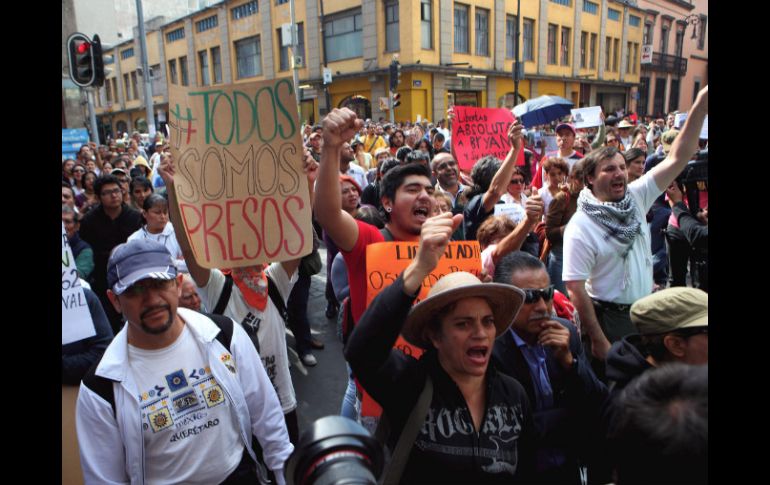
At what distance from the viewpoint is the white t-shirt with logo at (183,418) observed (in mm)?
1843

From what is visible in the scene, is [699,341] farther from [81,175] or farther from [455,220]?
[81,175]

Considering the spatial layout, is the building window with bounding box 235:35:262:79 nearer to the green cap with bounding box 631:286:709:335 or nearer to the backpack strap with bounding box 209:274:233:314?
the backpack strap with bounding box 209:274:233:314

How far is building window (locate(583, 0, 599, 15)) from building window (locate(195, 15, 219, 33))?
81.7 feet

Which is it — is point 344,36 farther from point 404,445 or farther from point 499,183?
point 404,445

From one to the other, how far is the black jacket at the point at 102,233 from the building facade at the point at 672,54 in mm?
44916

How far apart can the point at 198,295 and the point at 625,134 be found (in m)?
11.2


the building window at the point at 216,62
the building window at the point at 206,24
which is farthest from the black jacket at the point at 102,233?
the building window at the point at 206,24

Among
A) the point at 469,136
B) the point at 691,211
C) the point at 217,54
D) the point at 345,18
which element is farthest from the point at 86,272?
the point at 217,54

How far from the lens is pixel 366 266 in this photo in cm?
229

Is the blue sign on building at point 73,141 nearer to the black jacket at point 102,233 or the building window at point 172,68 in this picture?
the black jacket at point 102,233

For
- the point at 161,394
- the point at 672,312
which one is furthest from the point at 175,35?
the point at 672,312

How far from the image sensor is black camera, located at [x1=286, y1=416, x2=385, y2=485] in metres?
0.85

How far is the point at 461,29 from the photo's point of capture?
86.5 feet

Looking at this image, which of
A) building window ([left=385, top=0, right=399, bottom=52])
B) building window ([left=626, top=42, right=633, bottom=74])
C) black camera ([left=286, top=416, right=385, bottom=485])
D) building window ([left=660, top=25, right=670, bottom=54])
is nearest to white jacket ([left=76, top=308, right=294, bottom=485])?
black camera ([left=286, top=416, right=385, bottom=485])
